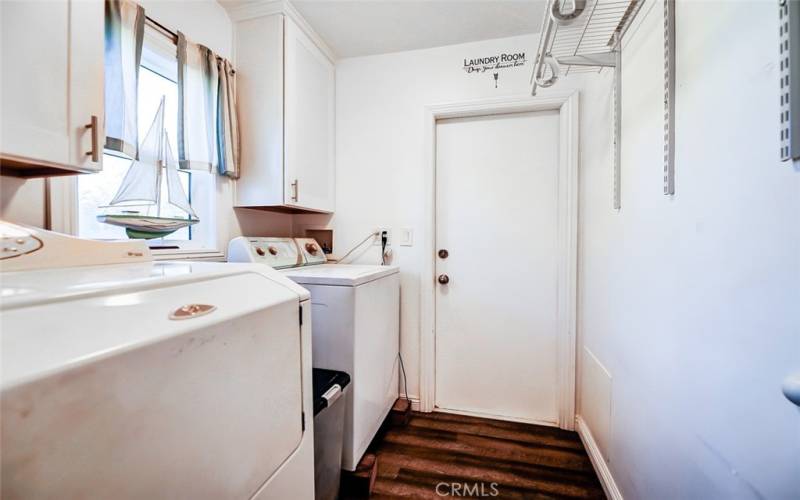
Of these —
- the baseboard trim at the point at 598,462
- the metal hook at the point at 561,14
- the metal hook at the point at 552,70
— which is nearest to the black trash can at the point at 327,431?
the baseboard trim at the point at 598,462

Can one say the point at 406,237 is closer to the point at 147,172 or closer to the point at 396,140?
the point at 396,140

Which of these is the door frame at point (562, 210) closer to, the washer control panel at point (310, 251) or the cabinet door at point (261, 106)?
the washer control panel at point (310, 251)

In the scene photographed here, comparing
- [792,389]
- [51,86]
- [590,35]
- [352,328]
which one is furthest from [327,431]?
[590,35]

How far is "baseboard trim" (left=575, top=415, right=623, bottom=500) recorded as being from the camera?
→ 139cm

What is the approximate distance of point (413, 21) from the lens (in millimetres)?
1850

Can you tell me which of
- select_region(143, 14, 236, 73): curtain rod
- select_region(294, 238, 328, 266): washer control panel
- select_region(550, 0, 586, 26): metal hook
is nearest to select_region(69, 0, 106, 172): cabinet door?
select_region(143, 14, 236, 73): curtain rod

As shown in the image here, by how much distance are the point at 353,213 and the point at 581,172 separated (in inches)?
57.0

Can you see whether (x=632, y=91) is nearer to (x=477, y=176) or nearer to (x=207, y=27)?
(x=477, y=176)

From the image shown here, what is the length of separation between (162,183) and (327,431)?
1306mm

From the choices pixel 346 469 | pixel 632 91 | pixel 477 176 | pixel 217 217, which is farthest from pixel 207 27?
pixel 346 469

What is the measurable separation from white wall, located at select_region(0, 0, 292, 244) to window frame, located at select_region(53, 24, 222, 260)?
0.08 feet

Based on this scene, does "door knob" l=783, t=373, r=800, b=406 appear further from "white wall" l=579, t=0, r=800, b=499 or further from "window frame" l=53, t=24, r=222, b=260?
"window frame" l=53, t=24, r=222, b=260

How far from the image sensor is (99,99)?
3.13 ft

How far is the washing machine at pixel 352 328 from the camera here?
1478 millimetres
